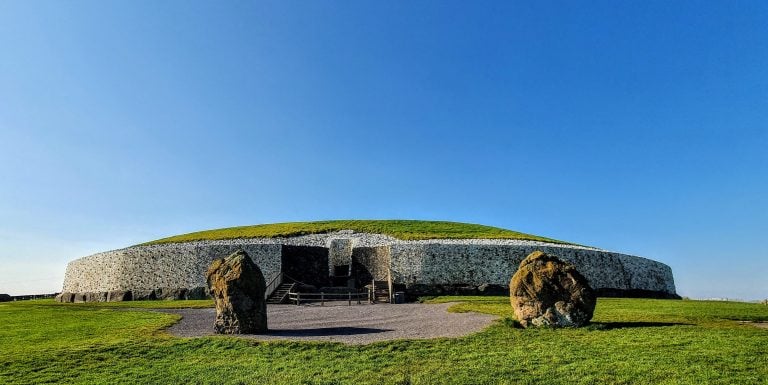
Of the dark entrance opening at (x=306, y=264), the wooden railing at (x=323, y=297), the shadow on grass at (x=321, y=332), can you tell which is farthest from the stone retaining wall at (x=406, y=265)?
the shadow on grass at (x=321, y=332)

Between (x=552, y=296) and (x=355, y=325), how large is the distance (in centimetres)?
687

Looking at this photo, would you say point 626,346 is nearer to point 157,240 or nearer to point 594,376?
point 594,376

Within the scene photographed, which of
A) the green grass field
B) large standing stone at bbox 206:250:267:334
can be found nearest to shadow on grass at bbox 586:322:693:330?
the green grass field

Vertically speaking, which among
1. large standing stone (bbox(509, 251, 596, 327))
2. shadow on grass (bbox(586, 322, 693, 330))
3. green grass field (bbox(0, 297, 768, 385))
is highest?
large standing stone (bbox(509, 251, 596, 327))

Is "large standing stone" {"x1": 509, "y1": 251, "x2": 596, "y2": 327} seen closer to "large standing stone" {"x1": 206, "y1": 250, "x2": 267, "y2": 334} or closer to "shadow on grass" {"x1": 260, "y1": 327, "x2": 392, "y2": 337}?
"shadow on grass" {"x1": 260, "y1": 327, "x2": 392, "y2": 337}

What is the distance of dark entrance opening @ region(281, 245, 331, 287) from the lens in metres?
36.8

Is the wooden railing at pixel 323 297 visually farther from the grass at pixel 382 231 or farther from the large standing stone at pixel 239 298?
the grass at pixel 382 231

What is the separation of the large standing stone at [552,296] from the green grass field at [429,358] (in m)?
0.59

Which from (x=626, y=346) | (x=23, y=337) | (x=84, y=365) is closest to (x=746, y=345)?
(x=626, y=346)

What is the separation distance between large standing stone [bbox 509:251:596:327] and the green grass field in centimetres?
59

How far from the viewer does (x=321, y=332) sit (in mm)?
16484

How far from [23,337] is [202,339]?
6.68 meters

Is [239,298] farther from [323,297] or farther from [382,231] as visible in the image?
[382,231]

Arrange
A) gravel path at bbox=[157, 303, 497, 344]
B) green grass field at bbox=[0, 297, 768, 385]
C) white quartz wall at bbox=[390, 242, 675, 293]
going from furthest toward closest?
white quartz wall at bbox=[390, 242, 675, 293] < gravel path at bbox=[157, 303, 497, 344] < green grass field at bbox=[0, 297, 768, 385]
